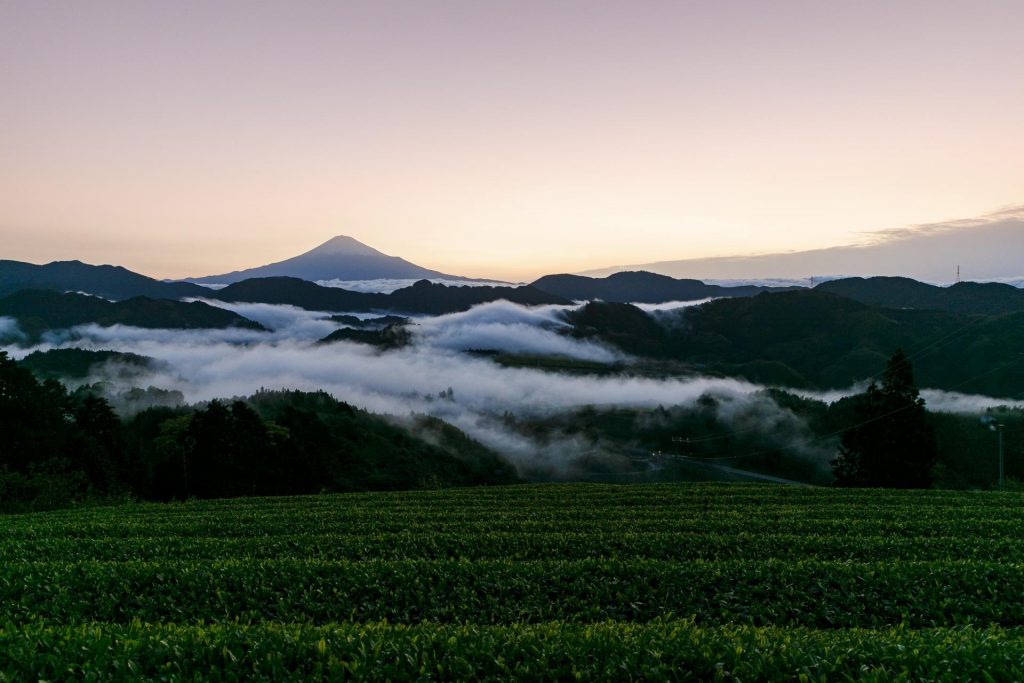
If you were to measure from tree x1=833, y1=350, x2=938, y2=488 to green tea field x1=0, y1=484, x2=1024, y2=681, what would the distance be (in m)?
28.4

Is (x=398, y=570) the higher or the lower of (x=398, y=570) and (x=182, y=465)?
the higher

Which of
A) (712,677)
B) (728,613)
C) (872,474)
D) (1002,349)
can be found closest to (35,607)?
(712,677)

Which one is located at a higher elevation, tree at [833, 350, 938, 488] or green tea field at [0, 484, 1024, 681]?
green tea field at [0, 484, 1024, 681]

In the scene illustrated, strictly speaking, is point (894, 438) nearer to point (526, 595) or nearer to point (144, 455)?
point (526, 595)

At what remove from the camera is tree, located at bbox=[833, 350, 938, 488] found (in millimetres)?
47656

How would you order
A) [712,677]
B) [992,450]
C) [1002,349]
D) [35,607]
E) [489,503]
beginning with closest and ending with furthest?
1. [712,677]
2. [35,607]
3. [489,503]
4. [992,450]
5. [1002,349]

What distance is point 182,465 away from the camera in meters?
64.6

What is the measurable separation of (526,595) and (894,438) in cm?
4864

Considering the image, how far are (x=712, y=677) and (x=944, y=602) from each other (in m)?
6.73

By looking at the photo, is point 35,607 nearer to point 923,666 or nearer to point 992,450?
point 923,666

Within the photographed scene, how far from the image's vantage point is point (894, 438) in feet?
158

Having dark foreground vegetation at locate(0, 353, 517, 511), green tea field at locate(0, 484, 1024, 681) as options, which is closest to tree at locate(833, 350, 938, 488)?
green tea field at locate(0, 484, 1024, 681)

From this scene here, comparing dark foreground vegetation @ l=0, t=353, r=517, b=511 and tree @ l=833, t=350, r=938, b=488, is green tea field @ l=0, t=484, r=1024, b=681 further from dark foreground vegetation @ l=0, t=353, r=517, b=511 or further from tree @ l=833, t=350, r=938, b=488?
dark foreground vegetation @ l=0, t=353, r=517, b=511

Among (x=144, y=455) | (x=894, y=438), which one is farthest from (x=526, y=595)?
(x=144, y=455)
